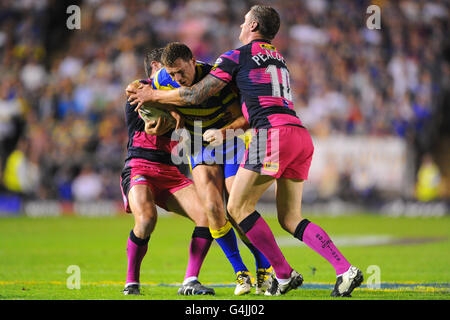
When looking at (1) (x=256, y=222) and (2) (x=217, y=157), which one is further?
(2) (x=217, y=157)

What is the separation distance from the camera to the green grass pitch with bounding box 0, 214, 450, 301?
653 centimetres

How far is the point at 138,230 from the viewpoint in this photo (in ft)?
21.0

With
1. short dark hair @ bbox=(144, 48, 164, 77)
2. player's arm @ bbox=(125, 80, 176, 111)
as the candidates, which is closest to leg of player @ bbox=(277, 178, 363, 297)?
player's arm @ bbox=(125, 80, 176, 111)

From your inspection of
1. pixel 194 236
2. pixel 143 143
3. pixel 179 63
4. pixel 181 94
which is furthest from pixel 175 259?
pixel 179 63

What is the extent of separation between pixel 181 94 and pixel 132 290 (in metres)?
1.84

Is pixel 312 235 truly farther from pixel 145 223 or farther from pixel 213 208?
pixel 145 223

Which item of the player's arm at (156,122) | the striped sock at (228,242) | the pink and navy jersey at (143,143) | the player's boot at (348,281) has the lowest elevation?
the player's boot at (348,281)

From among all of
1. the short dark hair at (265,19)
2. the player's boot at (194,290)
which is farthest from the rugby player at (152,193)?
the short dark hair at (265,19)

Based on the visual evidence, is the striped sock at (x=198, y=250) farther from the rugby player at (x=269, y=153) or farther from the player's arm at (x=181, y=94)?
the player's arm at (x=181, y=94)

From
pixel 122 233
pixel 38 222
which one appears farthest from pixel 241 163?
pixel 38 222

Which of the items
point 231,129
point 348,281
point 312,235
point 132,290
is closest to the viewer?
point 348,281

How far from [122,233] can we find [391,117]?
32.3 ft

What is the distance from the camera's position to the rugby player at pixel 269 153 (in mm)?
5875

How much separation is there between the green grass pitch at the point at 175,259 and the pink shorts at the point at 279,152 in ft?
3.63
